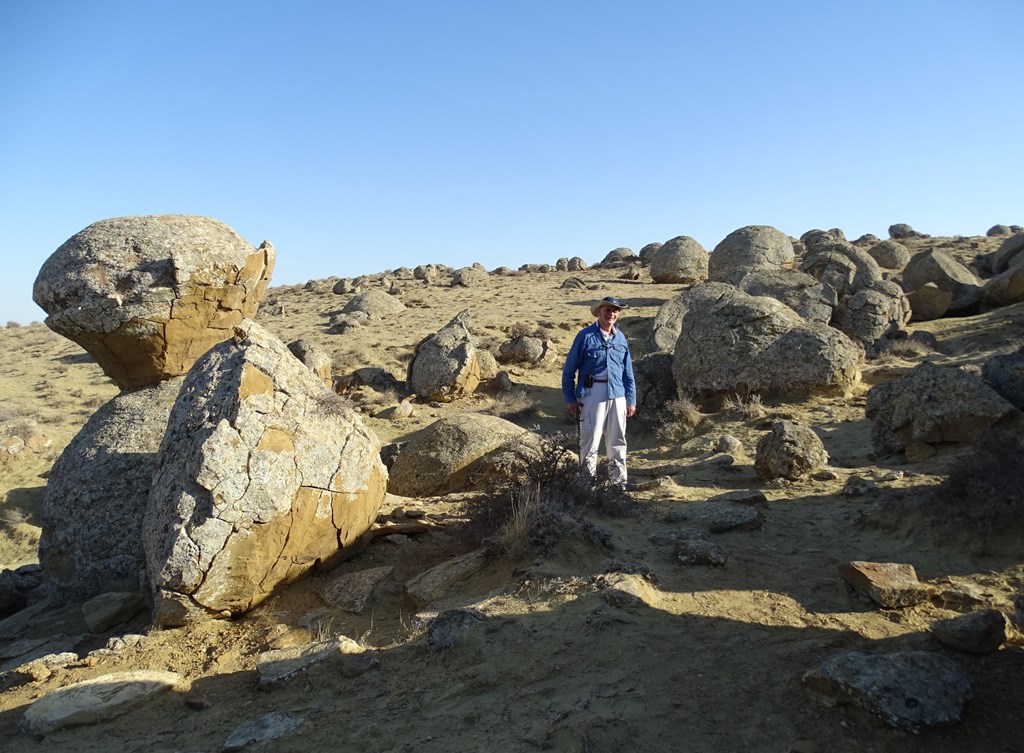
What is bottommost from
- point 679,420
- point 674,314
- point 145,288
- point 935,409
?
point 679,420

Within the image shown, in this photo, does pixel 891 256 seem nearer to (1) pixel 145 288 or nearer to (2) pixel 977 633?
(2) pixel 977 633

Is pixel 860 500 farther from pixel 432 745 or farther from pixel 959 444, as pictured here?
pixel 432 745

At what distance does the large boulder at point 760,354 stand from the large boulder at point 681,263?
38.7ft

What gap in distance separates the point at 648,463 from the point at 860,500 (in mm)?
2864

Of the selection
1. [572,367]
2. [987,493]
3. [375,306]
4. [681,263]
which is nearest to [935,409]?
[987,493]

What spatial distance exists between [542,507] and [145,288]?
347 centimetres

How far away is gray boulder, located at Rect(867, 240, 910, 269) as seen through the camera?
22.4 meters

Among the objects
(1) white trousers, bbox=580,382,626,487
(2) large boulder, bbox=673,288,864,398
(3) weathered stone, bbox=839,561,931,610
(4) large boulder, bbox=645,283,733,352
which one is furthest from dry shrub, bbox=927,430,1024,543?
(4) large boulder, bbox=645,283,733,352

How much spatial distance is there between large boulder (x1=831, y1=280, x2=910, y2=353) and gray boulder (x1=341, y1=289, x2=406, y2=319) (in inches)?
492

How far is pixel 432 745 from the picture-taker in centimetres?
287

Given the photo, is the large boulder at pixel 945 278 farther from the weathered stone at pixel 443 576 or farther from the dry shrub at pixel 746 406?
the weathered stone at pixel 443 576

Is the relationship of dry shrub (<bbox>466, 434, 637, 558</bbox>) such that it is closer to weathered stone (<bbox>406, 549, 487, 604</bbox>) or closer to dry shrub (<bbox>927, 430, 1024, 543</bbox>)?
weathered stone (<bbox>406, 549, 487, 604</bbox>)

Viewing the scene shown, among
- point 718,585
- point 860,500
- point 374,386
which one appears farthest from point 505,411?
point 718,585

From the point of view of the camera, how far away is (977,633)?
2.96 metres
